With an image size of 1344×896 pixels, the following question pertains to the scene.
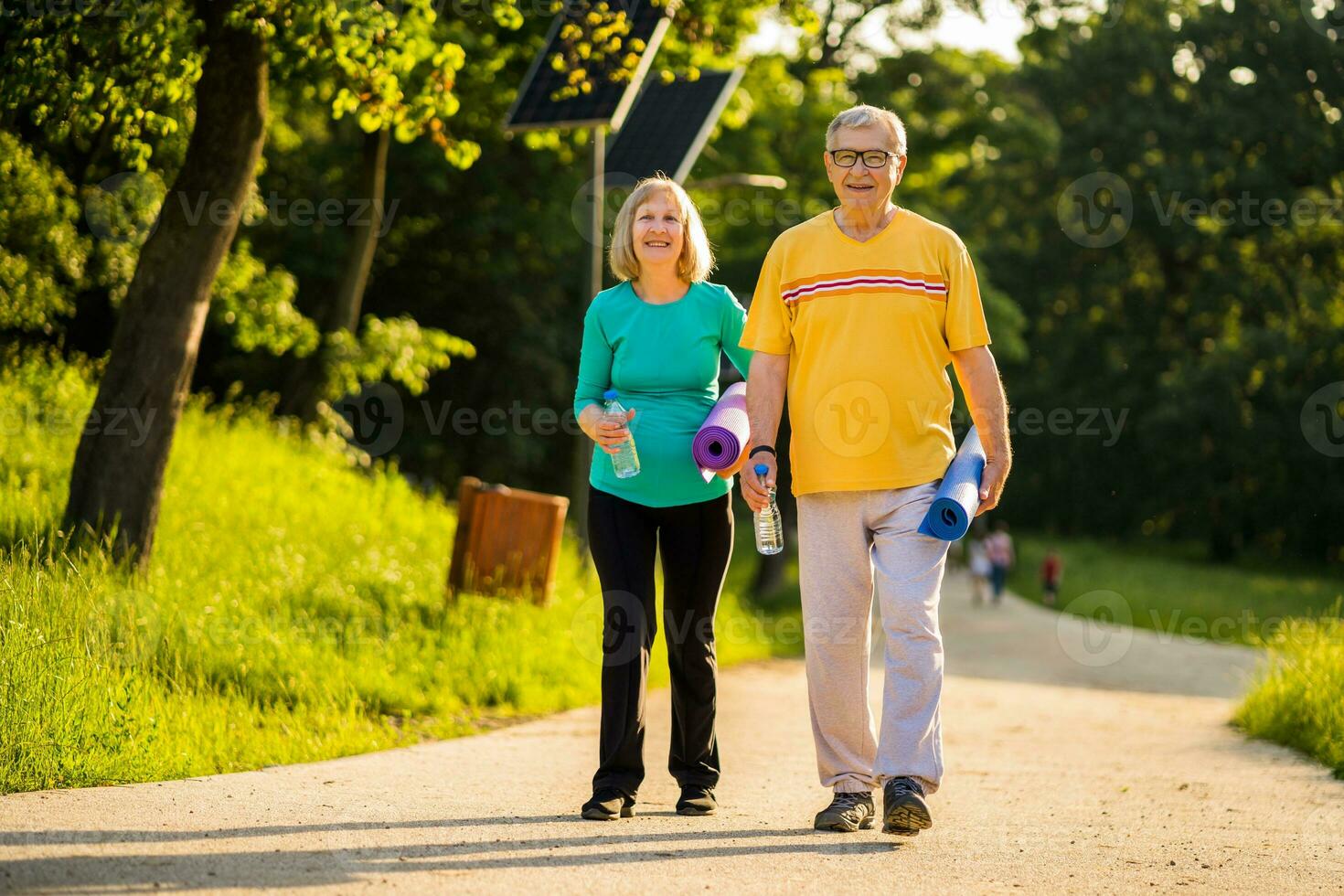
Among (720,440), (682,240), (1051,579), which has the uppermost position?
(682,240)

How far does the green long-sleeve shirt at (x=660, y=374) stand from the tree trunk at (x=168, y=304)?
4261 mm

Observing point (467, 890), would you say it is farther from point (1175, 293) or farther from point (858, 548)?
point (1175, 293)

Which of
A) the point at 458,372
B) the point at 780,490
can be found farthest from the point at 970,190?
the point at 458,372

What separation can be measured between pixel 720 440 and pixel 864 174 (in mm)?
951

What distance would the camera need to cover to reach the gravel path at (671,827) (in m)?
4.26

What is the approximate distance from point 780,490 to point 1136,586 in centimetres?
1207

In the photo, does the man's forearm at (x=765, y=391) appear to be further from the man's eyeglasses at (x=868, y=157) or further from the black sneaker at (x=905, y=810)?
the black sneaker at (x=905, y=810)

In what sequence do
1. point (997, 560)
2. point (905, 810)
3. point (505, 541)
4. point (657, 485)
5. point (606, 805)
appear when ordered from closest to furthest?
1. point (905, 810)
2. point (606, 805)
3. point (657, 485)
4. point (505, 541)
5. point (997, 560)

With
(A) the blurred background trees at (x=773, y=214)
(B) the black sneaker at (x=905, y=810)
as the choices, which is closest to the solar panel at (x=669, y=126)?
(A) the blurred background trees at (x=773, y=214)

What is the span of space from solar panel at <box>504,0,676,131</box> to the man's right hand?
525 centimetres

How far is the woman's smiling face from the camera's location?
17.8ft

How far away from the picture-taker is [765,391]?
17.5 feet

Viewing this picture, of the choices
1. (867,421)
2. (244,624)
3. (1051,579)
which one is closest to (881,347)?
(867,421)

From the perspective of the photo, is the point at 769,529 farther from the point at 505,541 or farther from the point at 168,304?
the point at 505,541
